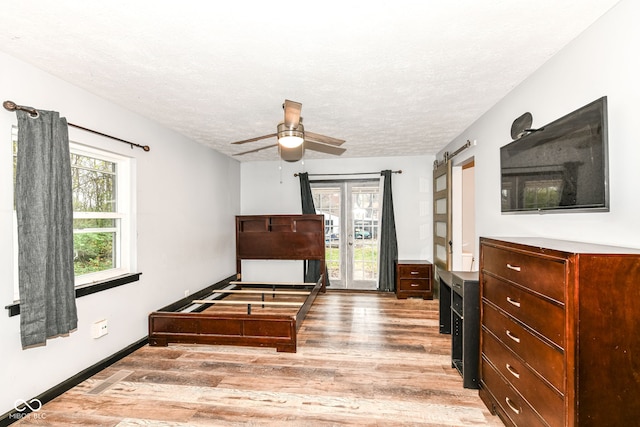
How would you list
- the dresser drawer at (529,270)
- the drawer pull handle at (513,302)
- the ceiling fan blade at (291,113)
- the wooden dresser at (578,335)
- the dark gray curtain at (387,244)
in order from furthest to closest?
the dark gray curtain at (387,244) < the ceiling fan blade at (291,113) < the drawer pull handle at (513,302) < the dresser drawer at (529,270) < the wooden dresser at (578,335)

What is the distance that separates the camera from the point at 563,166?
76.1 inches

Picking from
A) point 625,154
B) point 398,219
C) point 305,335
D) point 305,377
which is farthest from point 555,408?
point 398,219

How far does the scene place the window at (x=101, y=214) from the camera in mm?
2746

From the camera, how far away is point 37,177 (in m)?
2.15

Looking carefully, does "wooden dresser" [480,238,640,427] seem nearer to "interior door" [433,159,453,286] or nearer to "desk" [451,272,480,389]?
"desk" [451,272,480,389]

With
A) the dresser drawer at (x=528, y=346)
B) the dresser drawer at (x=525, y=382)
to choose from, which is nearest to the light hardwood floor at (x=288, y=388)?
the dresser drawer at (x=525, y=382)

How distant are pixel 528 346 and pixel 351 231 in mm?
4257

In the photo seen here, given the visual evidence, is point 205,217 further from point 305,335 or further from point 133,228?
point 305,335

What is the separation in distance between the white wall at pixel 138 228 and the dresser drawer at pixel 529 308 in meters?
3.29

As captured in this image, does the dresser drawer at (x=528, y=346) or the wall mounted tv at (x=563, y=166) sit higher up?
the wall mounted tv at (x=563, y=166)

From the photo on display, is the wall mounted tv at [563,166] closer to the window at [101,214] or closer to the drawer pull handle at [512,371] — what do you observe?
the drawer pull handle at [512,371]

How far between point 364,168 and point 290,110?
368 centimetres

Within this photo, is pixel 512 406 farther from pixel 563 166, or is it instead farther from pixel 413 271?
pixel 413 271

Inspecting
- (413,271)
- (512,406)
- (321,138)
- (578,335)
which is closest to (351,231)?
(413,271)
